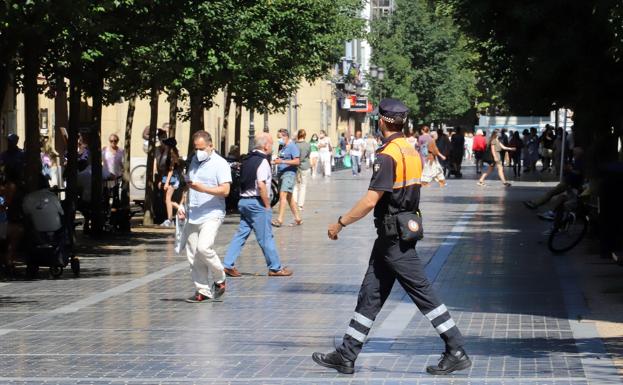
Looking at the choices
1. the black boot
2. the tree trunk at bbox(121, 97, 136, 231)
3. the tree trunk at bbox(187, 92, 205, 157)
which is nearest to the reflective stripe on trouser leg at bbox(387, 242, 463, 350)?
the black boot

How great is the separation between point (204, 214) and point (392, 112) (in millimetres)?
5044

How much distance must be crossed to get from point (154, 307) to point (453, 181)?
36280 mm

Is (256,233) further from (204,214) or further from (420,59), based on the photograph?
(420,59)

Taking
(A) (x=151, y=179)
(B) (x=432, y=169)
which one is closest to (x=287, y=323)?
(A) (x=151, y=179)

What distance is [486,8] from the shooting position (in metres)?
23.5

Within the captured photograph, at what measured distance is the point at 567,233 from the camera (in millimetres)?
19297

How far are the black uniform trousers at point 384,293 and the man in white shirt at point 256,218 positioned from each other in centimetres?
690

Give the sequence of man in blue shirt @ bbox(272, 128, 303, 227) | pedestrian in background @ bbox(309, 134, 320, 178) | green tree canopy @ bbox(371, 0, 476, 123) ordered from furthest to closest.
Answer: green tree canopy @ bbox(371, 0, 476, 123) < pedestrian in background @ bbox(309, 134, 320, 178) < man in blue shirt @ bbox(272, 128, 303, 227)

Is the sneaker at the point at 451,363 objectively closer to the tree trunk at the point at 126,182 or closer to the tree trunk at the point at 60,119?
the tree trunk at the point at 126,182

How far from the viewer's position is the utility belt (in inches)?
372

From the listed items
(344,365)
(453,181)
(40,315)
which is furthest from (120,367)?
(453,181)

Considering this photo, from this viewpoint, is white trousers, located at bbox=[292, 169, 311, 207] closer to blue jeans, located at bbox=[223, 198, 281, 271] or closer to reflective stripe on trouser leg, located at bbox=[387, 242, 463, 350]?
blue jeans, located at bbox=[223, 198, 281, 271]

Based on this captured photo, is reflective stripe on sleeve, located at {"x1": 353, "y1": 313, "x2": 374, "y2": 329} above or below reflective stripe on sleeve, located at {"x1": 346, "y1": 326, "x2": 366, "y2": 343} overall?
above

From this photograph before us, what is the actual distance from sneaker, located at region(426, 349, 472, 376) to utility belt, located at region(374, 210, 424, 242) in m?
0.78
